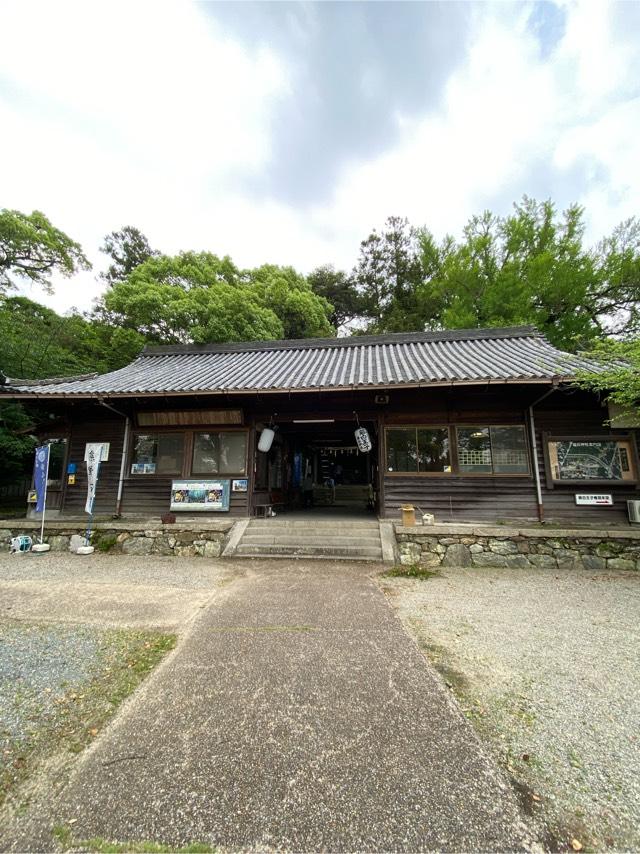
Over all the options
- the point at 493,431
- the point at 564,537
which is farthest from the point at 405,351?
the point at 564,537

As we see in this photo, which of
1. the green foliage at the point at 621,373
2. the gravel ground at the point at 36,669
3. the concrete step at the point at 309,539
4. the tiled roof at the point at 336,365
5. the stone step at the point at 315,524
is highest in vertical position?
the tiled roof at the point at 336,365

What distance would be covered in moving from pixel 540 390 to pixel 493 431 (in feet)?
4.14

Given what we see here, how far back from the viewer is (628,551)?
6230mm

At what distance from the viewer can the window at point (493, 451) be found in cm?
760

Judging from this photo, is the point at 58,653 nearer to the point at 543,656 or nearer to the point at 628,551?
the point at 543,656

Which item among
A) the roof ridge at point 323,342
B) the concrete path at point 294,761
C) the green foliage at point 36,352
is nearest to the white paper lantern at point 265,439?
the roof ridge at point 323,342

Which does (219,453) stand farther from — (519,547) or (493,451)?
(519,547)

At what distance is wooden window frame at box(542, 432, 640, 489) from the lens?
716 cm

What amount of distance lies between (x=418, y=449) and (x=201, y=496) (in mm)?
5197

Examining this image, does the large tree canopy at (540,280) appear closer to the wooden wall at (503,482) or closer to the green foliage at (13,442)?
the wooden wall at (503,482)

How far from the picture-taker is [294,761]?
181cm

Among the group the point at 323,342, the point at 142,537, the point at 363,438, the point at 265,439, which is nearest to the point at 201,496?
the point at 142,537

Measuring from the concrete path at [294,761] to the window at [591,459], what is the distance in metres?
6.30

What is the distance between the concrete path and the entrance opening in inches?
237
